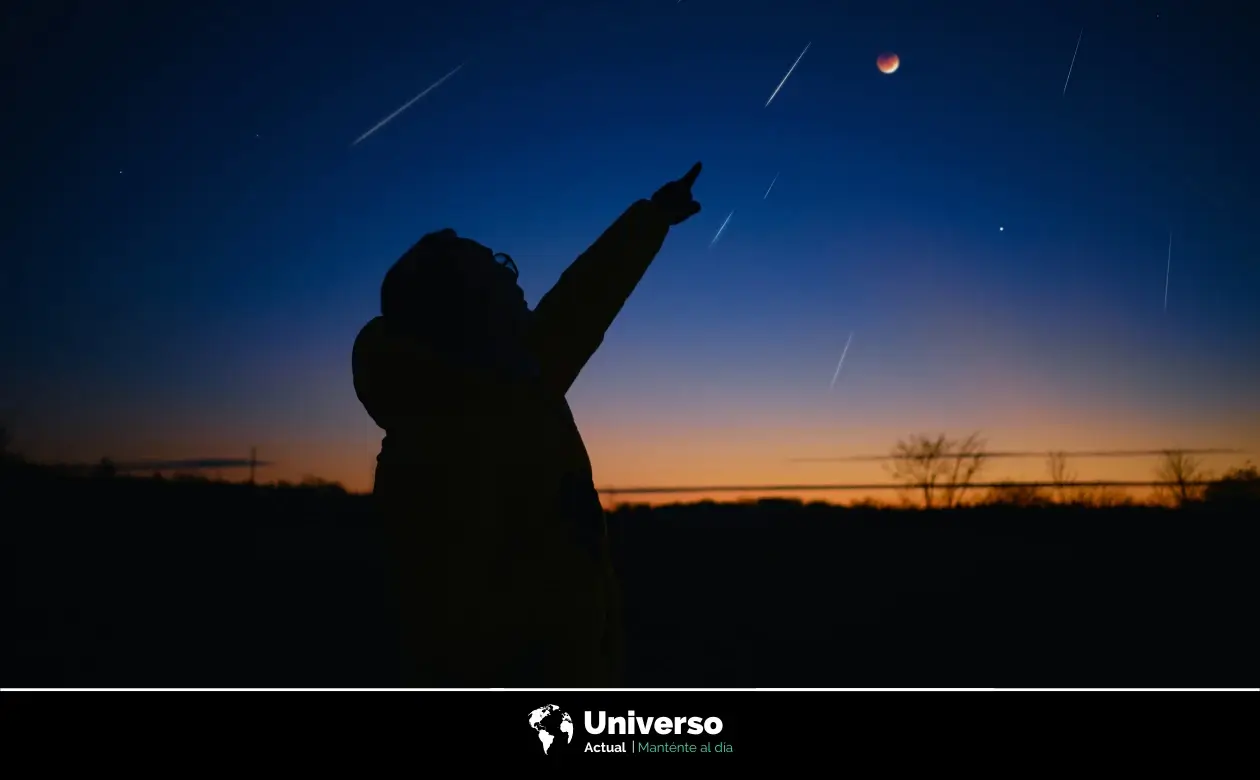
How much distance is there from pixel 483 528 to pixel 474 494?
85 millimetres

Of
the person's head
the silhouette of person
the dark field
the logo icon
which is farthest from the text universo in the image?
the dark field

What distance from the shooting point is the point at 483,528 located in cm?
168

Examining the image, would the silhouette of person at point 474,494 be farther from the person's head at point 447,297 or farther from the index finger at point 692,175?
the index finger at point 692,175

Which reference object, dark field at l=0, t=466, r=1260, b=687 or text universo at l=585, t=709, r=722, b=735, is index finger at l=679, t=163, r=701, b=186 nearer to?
text universo at l=585, t=709, r=722, b=735

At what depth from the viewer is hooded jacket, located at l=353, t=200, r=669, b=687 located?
1.66m

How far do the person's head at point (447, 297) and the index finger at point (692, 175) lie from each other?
0.78 meters

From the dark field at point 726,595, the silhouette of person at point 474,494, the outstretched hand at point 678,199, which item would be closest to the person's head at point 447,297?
the silhouette of person at point 474,494

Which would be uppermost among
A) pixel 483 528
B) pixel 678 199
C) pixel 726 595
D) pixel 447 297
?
pixel 678 199

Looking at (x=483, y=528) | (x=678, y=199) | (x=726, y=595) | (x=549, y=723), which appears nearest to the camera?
(x=549, y=723)

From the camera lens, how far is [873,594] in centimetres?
1570

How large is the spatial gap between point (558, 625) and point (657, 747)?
1.17 ft

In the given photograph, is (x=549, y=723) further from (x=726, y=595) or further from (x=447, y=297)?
(x=726, y=595)

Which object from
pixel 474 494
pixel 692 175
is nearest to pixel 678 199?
pixel 692 175

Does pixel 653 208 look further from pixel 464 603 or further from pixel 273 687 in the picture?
pixel 273 687
